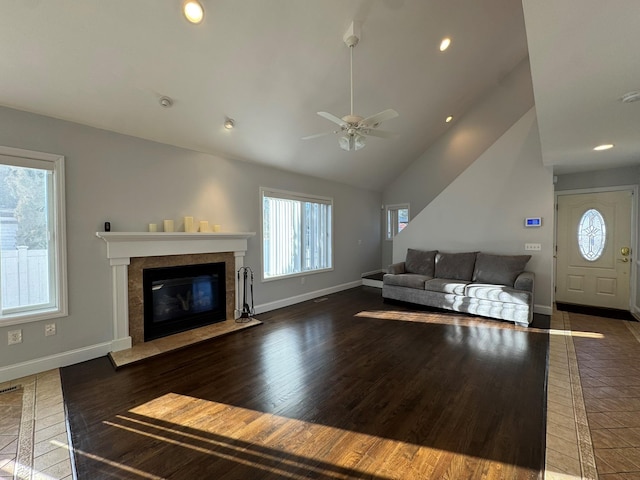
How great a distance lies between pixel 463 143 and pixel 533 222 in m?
2.61

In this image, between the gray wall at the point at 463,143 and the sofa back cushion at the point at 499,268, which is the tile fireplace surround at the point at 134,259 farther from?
the gray wall at the point at 463,143

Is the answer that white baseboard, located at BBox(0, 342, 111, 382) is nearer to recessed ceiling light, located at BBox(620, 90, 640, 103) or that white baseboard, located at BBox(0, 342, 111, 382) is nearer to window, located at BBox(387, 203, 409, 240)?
recessed ceiling light, located at BBox(620, 90, 640, 103)

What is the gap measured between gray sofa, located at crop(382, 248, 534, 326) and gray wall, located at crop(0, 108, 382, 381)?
2.92m

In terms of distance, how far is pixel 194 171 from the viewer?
4.02 meters

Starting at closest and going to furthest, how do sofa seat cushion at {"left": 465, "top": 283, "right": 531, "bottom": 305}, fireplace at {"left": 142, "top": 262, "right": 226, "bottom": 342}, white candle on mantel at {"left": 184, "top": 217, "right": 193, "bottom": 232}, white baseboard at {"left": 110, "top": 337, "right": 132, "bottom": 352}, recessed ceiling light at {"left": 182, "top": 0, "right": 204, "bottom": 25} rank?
recessed ceiling light at {"left": 182, "top": 0, "right": 204, "bottom": 25}
white baseboard at {"left": 110, "top": 337, "right": 132, "bottom": 352}
fireplace at {"left": 142, "top": 262, "right": 226, "bottom": 342}
white candle on mantel at {"left": 184, "top": 217, "right": 193, "bottom": 232}
sofa seat cushion at {"left": 465, "top": 283, "right": 531, "bottom": 305}

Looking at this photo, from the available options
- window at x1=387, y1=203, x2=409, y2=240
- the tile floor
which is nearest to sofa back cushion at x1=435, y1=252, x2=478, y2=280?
the tile floor

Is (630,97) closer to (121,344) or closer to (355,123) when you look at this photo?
(355,123)

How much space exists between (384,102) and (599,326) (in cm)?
459

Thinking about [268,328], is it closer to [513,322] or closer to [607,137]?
[513,322]

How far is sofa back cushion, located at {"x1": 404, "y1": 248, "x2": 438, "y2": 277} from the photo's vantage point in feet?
18.6

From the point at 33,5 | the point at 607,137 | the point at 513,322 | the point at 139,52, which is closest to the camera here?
the point at 33,5

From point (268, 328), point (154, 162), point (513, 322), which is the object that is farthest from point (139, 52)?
point (513, 322)

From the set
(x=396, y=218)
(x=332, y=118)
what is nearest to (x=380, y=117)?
(x=332, y=118)

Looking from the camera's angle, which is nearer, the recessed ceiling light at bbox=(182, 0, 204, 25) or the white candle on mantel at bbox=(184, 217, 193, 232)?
the recessed ceiling light at bbox=(182, 0, 204, 25)
